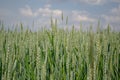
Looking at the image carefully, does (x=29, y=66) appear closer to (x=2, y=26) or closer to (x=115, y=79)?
(x=115, y=79)

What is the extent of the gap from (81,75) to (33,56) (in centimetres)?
48

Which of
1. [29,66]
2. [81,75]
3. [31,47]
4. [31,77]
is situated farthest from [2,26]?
[81,75]

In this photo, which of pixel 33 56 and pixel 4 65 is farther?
pixel 33 56

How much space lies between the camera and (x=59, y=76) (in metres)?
1.45

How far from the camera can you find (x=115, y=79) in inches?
66.4

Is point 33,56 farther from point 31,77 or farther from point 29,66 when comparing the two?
point 31,77

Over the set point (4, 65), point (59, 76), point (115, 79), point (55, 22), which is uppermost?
point (55, 22)

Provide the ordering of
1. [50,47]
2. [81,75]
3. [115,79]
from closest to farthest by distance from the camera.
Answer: [81,75]
[115,79]
[50,47]

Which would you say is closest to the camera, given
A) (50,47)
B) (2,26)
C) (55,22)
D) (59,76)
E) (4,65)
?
(4,65)

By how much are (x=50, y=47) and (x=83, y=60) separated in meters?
0.41

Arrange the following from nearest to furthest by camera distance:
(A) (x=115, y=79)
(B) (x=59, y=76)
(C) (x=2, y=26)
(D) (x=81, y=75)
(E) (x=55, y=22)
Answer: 1. (B) (x=59, y=76)
2. (D) (x=81, y=75)
3. (A) (x=115, y=79)
4. (E) (x=55, y=22)
5. (C) (x=2, y=26)

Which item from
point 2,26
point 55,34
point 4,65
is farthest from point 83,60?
point 2,26

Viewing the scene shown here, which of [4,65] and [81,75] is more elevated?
[4,65]

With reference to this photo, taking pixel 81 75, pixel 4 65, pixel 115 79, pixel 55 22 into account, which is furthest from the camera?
pixel 55 22
